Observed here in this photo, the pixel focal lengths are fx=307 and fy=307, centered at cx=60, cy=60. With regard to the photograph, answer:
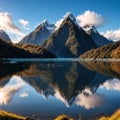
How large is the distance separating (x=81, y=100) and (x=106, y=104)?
5.87 m

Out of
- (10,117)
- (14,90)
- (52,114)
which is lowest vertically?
(10,117)

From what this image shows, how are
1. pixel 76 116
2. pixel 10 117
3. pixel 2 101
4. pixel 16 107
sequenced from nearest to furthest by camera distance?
pixel 10 117 < pixel 76 116 < pixel 16 107 < pixel 2 101

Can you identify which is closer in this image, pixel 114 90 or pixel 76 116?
pixel 76 116

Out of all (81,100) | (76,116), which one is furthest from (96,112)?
(81,100)

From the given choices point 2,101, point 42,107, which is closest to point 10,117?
point 42,107

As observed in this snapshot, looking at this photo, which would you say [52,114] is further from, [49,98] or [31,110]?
[49,98]

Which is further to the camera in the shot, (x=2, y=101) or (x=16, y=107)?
(x=2, y=101)

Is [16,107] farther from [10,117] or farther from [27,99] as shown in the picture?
[10,117]

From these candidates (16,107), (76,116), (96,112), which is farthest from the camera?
(16,107)

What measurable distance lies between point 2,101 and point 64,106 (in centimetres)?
1212

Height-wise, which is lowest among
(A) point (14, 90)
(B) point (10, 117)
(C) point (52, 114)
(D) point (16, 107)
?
(B) point (10, 117)

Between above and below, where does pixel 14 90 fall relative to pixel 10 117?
above

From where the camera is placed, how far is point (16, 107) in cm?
5178

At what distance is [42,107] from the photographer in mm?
51938
